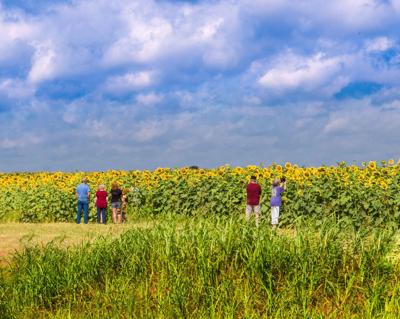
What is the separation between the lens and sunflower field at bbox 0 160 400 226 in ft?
62.3

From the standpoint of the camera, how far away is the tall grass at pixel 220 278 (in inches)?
344

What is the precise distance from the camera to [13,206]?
28.6 metres

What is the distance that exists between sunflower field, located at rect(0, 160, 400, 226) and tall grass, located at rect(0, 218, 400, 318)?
8.82 m

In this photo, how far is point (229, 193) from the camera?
71.7 ft

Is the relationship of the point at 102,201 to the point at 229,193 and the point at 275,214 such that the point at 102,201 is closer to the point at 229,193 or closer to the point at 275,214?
the point at 229,193

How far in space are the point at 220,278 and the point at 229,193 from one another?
1267 centimetres

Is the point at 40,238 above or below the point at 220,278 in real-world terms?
above

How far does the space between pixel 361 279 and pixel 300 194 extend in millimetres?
11320

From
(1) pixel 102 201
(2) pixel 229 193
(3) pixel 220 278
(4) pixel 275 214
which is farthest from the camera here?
(1) pixel 102 201

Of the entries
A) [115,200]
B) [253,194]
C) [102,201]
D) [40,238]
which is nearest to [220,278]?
[40,238]

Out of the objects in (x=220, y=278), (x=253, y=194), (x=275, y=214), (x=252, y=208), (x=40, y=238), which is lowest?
(x=220, y=278)

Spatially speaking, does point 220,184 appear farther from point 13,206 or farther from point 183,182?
point 13,206

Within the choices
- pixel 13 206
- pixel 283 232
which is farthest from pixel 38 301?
pixel 13 206

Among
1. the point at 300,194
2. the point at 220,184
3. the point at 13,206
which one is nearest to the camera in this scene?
the point at 300,194
